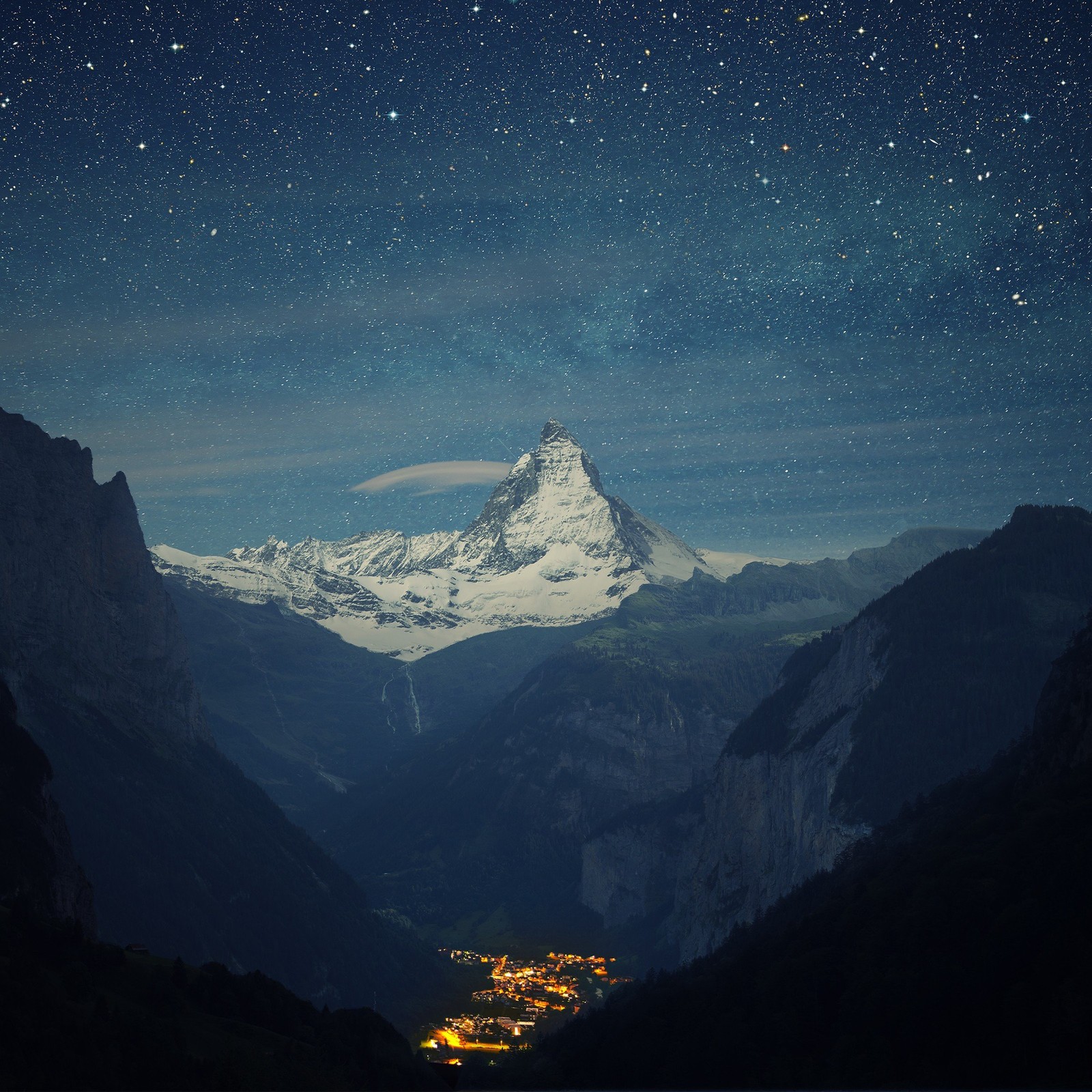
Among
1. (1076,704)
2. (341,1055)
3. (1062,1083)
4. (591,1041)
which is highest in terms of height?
(1076,704)

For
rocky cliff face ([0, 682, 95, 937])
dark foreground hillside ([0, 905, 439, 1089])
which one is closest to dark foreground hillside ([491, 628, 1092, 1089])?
dark foreground hillside ([0, 905, 439, 1089])

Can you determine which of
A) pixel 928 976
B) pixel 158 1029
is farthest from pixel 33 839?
pixel 928 976

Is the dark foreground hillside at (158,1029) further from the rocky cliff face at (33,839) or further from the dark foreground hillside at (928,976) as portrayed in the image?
the dark foreground hillside at (928,976)

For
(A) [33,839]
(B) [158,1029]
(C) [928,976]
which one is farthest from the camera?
(A) [33,839]

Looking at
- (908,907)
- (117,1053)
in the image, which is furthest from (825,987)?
(117,1053)

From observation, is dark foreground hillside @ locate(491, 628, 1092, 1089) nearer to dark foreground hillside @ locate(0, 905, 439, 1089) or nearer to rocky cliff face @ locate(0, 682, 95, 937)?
dark foreground hillside @ locate(0, 905, 439, 1089)

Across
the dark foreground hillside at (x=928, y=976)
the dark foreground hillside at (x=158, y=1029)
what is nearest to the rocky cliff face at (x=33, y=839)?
the dark foreground hillside at (x=158, y=1029)

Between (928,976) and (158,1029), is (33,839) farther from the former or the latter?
(928,976)

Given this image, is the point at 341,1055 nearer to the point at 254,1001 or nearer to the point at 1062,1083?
the point at 254,1001
